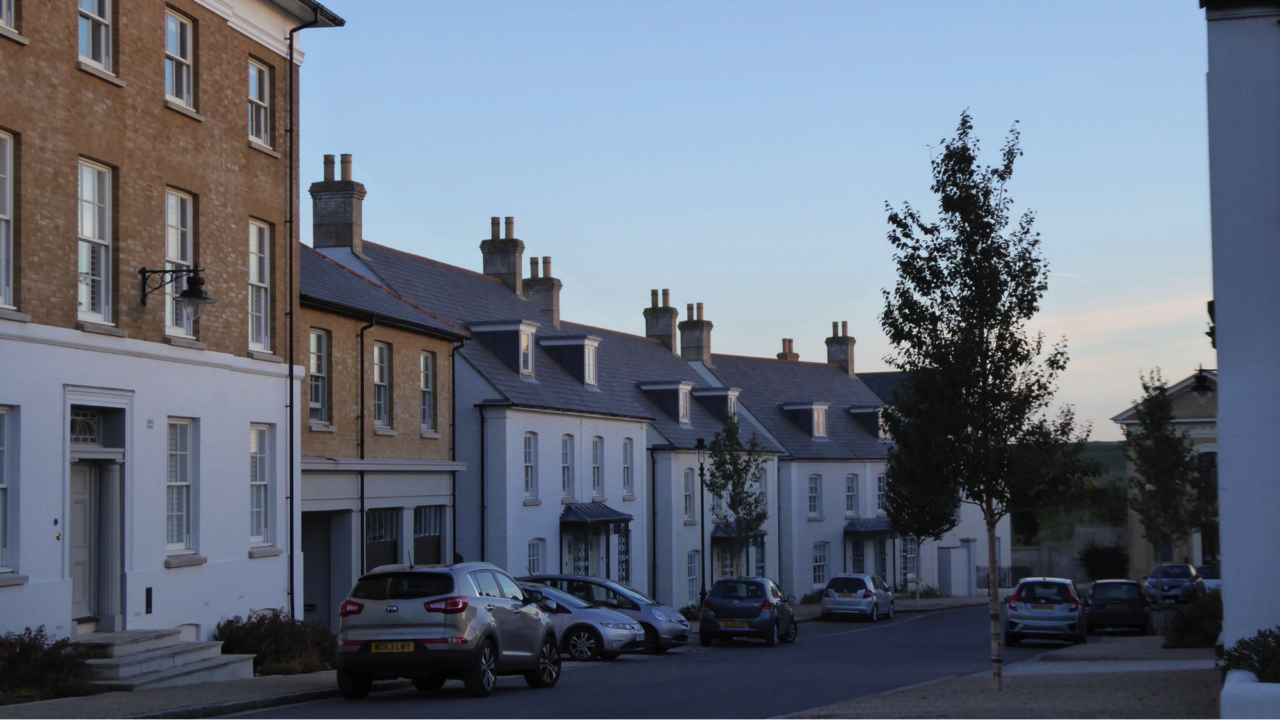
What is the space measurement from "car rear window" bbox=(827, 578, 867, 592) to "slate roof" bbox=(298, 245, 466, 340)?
1775 centimetres

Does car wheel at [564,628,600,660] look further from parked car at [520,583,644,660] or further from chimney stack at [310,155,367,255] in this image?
chimney stack at [310,155,367,255]

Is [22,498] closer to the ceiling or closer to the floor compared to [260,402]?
closer to the floor

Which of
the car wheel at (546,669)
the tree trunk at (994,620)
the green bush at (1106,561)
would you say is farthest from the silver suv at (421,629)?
the green bush at (1106,561)

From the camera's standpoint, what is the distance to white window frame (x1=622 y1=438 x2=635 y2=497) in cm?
4228

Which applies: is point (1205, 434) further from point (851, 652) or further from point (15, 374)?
point (15, 374)

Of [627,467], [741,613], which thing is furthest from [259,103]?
[627,467]

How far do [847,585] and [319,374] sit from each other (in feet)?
75.0

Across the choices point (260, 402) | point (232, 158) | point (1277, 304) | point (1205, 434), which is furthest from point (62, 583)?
point (1205, 434)

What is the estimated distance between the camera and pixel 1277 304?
44.9ft

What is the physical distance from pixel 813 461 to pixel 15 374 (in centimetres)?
4229

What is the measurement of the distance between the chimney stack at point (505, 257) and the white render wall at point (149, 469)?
22.8 metres

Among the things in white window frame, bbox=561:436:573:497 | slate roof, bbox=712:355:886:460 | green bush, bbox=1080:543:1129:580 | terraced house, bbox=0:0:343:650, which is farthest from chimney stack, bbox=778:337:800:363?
terraced house, bbox=0:0:343:650

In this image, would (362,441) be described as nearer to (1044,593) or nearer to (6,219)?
(6,219)

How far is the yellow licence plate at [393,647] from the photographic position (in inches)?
651
